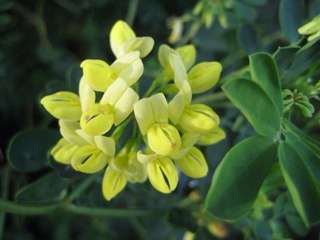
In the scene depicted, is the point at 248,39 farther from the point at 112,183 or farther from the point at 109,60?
the point at 109,60

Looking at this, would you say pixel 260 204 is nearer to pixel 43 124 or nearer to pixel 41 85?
pixel 43 124

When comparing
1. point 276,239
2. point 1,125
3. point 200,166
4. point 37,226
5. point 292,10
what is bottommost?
point 37,226

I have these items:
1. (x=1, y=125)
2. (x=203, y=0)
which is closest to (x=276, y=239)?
(x=203, y=0)

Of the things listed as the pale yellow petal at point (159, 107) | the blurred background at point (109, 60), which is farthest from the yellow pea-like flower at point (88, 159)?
the blurred background at point (109, 60)

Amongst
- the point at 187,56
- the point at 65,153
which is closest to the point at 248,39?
the point at 187,56

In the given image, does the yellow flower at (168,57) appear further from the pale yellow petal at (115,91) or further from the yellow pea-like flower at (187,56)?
the pale yellow petal at (115,91)

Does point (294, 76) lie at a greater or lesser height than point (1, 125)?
greater

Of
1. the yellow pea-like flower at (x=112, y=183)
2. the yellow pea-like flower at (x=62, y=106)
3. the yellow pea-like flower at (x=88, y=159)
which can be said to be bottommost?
the yellow pea-like flower at (x=112, y=183)
